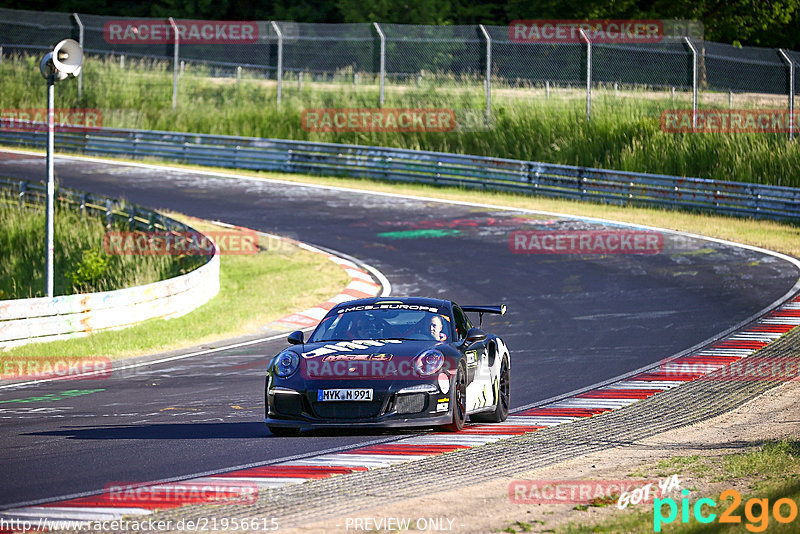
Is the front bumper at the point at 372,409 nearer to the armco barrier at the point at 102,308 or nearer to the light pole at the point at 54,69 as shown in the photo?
the armco barrier at the point at 102,308

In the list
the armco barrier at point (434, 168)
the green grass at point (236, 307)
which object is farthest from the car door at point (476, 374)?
the armco barrier at point (434, 168)

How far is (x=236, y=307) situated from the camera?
18859 mm

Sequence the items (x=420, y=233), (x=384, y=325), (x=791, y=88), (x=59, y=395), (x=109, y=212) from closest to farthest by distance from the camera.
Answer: (x=384, y=325)
(x=59, y=395)
(x=420, y=233)
(x=109, y=212)
(x=791, y=88)

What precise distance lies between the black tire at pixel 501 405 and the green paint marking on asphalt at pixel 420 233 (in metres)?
14.0

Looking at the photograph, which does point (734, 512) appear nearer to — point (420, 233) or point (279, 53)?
point (420, 233)

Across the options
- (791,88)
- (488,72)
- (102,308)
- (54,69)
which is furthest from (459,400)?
(488,72)

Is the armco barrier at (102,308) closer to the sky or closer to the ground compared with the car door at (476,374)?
closer to the ground

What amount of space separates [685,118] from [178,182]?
1436 cm

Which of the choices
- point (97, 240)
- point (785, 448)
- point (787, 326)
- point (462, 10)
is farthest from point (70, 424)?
point (462, 10)

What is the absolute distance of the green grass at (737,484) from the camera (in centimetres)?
629

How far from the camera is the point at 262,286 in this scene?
20578 mm

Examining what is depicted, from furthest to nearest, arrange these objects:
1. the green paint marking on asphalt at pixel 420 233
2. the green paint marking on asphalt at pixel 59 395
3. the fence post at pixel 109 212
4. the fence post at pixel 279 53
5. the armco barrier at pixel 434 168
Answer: the fence post at pixel 279 53 → the armco barrier at pixel 434 168 → the fence post at pixel 109 212 → the green paint marking on asphalt at pixel 420 233 → the green paint marking on asphalt at pixel 59 395

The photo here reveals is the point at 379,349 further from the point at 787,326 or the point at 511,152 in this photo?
the point at 511,152

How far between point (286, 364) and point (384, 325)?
124cm
